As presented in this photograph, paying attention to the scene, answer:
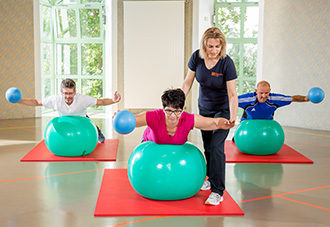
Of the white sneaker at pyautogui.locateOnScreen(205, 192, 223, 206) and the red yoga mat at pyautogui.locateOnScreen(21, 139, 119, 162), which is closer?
the white sneaker at pyautogui.locateOnScreen(205, 192, 223, 206)

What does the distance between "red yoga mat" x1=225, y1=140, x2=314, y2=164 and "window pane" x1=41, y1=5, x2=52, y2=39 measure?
22.6 ft

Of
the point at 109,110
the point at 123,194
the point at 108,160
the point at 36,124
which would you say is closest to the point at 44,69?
the point at 109,110

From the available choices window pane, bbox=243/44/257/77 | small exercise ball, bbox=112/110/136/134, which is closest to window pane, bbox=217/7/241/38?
window pane, bbox=243/44/257/77

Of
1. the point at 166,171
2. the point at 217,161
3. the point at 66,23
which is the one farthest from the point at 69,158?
the point at 66,23

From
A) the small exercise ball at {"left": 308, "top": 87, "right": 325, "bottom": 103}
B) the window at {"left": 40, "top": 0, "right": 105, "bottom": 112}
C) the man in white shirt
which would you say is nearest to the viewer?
the small exercise ball at {"left": 308, "top": 87, "right": 325, "bottom": 103}

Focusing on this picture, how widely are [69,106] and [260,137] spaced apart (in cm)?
233

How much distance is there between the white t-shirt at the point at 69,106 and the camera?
4.72 metres

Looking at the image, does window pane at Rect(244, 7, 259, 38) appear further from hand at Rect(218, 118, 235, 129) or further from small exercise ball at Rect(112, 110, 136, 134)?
small exercise ball at Rect(112, 110, 136, 134)

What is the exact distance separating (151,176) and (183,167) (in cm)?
25

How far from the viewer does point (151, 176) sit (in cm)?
299

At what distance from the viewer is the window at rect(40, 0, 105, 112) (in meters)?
10.6

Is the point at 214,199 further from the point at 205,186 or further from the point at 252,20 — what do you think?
the point at 252,20

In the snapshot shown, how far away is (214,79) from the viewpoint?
10.4 ft

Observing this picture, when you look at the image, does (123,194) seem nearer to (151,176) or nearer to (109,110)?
(151,176)
